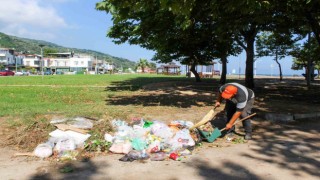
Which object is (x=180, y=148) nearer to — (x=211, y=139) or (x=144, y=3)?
(x=211, y=139)

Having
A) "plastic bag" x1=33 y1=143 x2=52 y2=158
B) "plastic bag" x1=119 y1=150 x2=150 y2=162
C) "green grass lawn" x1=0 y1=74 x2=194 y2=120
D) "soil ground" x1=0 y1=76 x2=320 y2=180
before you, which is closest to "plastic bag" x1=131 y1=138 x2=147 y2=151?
"plastic bag" x1=119 y1=150 x2=150 y2=162

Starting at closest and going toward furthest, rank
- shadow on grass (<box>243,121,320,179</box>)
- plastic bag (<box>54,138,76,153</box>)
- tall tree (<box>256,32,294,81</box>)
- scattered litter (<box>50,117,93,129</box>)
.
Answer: shadow on grass (<box>243,121,320,179</box>), plastic bag (<box>54,138,76,153</box>), scattered litter (<box>50,117,93,129</box>), tall tree (<box>256,32,294,81</box>)

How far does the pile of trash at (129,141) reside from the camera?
6.26 meters

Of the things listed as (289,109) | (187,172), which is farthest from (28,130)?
(289,109)

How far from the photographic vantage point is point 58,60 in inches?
5374

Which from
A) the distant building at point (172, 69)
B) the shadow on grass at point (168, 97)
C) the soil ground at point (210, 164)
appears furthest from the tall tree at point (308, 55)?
the distant building at point (172, 69)

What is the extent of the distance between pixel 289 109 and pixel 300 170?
6535mm

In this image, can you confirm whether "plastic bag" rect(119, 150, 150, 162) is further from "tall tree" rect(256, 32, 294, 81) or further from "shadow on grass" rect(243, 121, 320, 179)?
"tall tree" rect(256, 32, 294, 81)

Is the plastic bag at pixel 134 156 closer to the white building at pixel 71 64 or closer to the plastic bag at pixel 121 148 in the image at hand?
the plastic bag at pixel 121 148

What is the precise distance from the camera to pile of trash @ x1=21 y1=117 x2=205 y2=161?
626 cm

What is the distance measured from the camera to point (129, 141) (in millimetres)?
6695

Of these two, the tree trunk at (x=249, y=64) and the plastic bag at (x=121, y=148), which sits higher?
the tree trunk at (x=249, y=64)

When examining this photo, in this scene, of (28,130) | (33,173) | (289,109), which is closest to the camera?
(33,173)

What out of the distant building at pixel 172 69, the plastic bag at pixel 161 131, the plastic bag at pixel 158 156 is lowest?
the plastic bag at pixel 158 156
